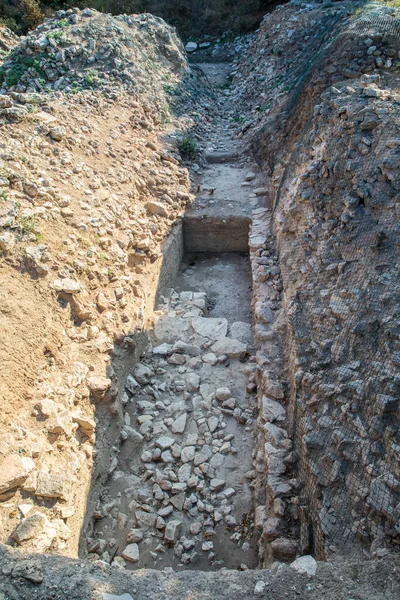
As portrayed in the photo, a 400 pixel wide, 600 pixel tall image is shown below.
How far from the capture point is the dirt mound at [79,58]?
8453 millimetres

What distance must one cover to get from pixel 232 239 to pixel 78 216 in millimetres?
3111

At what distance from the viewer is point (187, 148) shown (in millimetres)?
8711

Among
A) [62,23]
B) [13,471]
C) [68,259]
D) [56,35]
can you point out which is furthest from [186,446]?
[62,23]

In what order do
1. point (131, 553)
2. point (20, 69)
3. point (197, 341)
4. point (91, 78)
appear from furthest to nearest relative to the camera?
point (20, 69)
point (91, 78)
point (197, 341)
point (131, 553)

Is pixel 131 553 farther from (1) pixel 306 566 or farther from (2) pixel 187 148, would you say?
(2) pixel 187 148

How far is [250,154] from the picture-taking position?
29.9ft

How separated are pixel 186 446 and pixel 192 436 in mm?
141

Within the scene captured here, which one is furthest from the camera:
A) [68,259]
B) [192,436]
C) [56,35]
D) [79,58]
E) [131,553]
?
[56,35]

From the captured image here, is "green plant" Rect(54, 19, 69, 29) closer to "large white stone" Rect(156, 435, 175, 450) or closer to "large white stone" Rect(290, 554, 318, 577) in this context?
"large white stone" Rect(156, 435, 175, 450)

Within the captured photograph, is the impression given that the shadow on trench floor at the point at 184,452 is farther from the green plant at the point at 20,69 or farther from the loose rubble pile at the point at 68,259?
the green plant at the point at 20,69

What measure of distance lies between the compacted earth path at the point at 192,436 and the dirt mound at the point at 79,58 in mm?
3493

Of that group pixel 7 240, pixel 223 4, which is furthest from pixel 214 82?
pixel 7 240

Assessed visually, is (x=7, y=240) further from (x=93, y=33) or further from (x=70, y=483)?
(x=93, y=33)

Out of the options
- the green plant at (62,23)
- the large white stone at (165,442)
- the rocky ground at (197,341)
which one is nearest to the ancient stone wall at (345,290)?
the rocky ground at (197,341)
